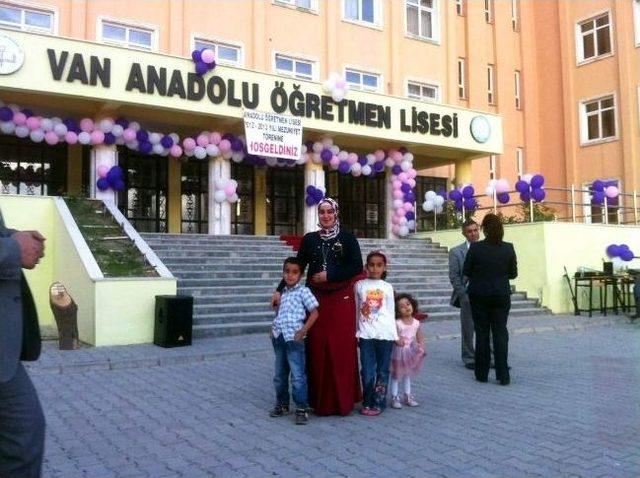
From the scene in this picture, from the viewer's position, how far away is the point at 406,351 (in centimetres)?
617

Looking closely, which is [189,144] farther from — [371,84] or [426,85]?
[426,85]

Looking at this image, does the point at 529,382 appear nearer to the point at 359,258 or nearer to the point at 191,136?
the point at 359,258

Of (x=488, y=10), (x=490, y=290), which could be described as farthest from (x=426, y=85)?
(x=490, y=290)

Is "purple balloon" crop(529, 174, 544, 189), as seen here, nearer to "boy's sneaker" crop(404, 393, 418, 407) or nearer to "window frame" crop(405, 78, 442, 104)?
"window frame" crop(405, 78, 442, 104)

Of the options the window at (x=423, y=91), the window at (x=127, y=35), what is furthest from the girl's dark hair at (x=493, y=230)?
the window at (x=423, y=91)

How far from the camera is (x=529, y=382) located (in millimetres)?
7203

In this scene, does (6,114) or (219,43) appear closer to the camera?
(6,114)

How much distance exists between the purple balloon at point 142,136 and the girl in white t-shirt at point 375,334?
446 inches

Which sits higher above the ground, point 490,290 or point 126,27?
point 126,27

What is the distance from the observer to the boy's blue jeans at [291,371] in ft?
17.9

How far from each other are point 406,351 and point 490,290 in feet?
5.07

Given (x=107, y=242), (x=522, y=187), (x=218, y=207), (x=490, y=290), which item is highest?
(x=522, y=187)

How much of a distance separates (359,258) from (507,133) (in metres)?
22.7

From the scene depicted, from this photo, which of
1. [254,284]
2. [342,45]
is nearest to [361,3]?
[342,45]
